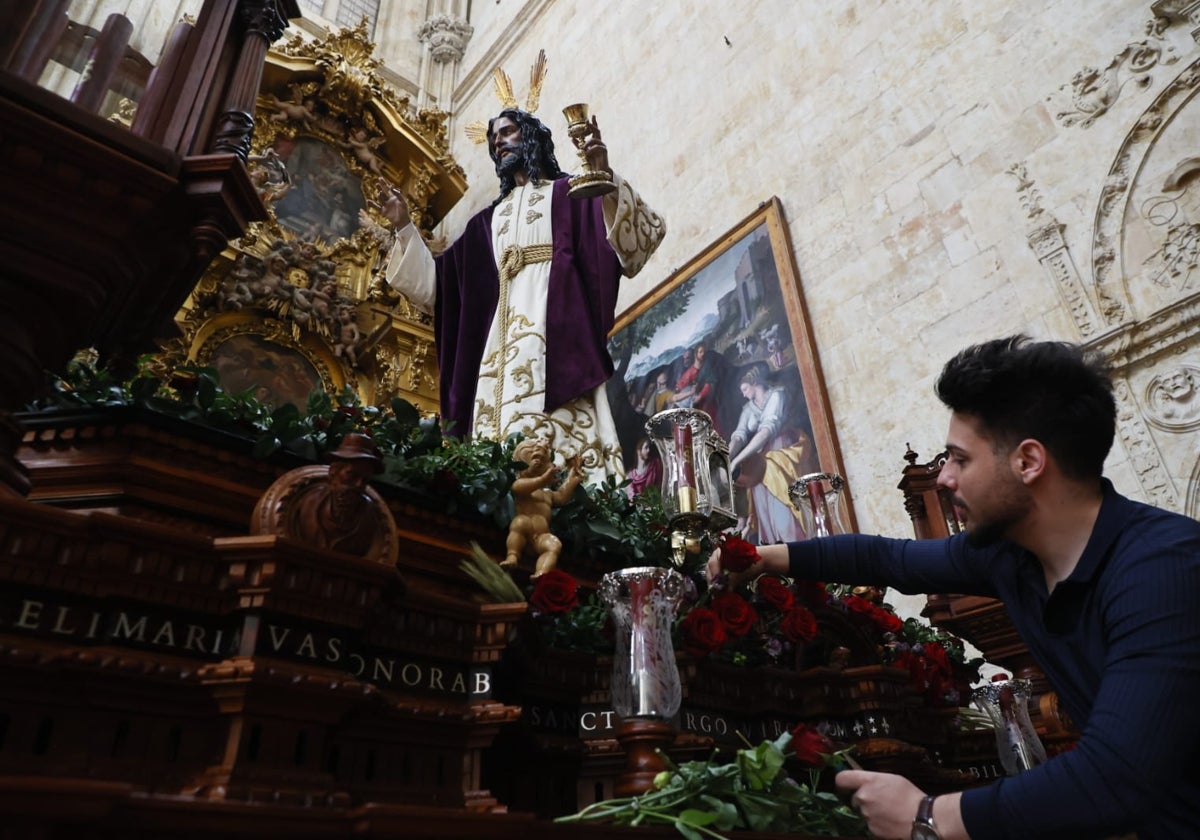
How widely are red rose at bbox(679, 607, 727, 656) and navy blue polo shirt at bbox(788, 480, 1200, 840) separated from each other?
27.7 inches

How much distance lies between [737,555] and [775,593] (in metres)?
0.35

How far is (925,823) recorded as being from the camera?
115 cm

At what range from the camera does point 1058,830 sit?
1048mm

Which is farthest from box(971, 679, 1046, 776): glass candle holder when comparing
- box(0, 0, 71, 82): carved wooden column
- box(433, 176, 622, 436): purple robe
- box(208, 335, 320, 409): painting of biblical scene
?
box(208, 335, 320, 409): painting of biblical scene

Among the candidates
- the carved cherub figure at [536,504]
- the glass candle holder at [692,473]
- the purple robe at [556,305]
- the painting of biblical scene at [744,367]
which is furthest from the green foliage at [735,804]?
the painting of biblical scene at [744,367]

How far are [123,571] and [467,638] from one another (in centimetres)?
60

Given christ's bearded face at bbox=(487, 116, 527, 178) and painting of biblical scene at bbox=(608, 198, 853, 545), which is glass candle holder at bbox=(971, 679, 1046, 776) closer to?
painting of biblical scene at bbox=(608, 198, 853, 545)

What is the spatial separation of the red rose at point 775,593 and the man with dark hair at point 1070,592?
0.48 meters

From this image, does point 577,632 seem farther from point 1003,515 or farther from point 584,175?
point 584,175

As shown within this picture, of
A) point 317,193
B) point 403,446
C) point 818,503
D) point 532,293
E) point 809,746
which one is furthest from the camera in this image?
point 317,193

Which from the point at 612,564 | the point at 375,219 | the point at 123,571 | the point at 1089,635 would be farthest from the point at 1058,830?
the point at 375,219

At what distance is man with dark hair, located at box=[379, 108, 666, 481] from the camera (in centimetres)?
351

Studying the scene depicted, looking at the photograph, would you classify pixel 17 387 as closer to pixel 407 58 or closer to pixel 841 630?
pixel 841 630

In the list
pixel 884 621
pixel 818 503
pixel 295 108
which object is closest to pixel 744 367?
pixel 818 503
